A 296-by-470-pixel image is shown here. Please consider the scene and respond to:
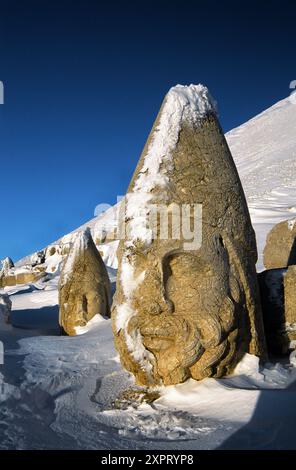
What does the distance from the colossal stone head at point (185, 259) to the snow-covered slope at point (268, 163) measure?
1032 centimetres

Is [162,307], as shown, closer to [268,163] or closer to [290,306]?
[290,306]

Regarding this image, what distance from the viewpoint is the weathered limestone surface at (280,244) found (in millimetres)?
9555

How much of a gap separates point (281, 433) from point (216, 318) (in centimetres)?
132

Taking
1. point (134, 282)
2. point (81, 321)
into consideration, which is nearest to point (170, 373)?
point (134, 282)

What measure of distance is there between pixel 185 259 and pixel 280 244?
626 cm

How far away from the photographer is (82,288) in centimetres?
907

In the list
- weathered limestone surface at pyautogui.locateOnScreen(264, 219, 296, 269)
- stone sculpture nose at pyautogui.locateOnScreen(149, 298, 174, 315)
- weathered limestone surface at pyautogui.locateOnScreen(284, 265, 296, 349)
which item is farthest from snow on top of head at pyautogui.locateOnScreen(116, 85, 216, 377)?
weathered limestone surface at pyautogui.locateOnScreen(264, 219, 296, 269)

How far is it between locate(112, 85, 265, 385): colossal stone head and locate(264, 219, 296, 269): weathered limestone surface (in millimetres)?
5322

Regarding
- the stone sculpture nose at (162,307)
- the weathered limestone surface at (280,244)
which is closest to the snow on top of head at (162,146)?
the stone sculpture nose at (162,307)

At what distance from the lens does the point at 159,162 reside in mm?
4379

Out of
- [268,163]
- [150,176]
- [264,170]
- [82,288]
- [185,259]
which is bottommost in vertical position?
[82,288]

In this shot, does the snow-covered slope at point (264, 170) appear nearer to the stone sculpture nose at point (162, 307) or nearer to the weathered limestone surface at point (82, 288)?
the weathered limestone surface at point (82, 288)

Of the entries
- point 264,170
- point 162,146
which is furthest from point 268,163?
point 162,146

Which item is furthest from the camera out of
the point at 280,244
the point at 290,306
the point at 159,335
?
the point at 280,244
